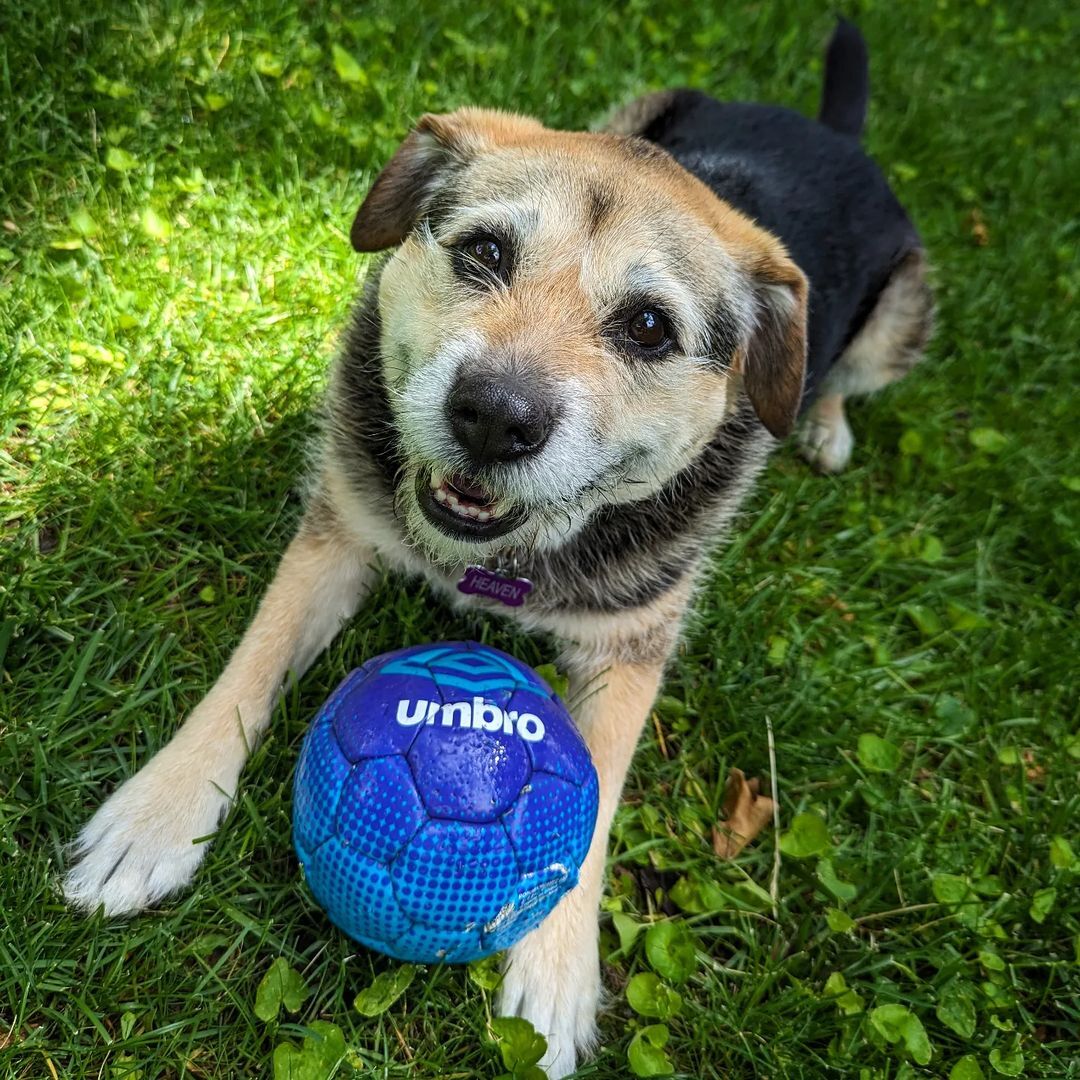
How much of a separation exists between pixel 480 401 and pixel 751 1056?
5.90 ft

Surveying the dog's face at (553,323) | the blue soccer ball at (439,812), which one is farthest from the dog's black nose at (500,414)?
the blue soccer ball at (439,812)

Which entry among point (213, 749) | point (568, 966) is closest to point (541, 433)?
point (213, 749)

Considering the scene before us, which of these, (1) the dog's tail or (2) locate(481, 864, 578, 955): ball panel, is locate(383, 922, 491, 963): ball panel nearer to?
(2) locate(481, 864, 578, 955): ball panel

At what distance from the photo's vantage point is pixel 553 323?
2.38 metres

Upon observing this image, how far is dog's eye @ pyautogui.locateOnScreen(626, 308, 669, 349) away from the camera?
8.27 feet

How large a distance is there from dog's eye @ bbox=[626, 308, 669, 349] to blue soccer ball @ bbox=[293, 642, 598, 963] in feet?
3.11

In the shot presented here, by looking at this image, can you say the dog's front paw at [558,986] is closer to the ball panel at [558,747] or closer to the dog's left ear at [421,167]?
the ball panel at [558,747]

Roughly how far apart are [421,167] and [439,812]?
1877 mm

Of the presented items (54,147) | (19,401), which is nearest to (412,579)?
(19,401)

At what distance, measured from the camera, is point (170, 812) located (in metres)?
2.52

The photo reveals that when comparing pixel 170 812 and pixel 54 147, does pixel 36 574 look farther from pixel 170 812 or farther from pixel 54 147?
pixel 54 147

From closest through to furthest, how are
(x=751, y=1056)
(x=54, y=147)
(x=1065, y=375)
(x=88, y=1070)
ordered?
(x=88, y=1070)
(x=751, y=1056)
(x=54, y=147)
(x=1065, y=375)

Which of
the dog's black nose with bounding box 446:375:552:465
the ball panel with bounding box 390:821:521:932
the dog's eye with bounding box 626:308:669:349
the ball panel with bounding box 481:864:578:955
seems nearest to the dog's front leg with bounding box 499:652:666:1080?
the ball panel with bounding box 481:864:578:955

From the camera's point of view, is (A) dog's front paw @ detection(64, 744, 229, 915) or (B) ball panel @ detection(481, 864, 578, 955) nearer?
(B) ball panel @ detection(481, 864, 578, 955)
